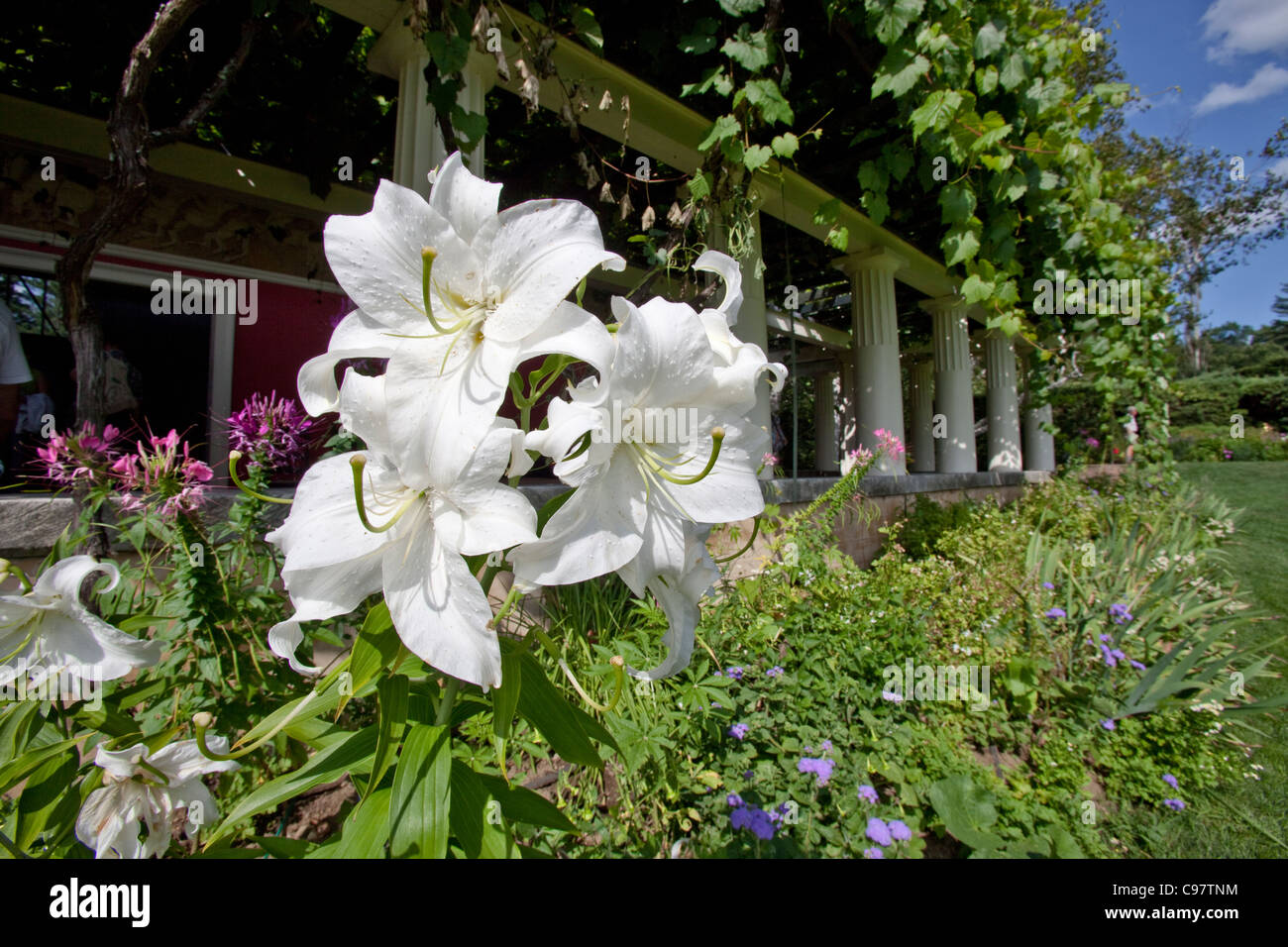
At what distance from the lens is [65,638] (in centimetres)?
72

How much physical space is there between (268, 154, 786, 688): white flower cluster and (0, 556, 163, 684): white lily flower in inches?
13.0

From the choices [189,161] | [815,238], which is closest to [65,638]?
[189,161]

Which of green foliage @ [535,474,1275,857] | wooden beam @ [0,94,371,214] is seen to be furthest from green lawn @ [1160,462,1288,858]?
wooden beam @ [0,94,371,214]

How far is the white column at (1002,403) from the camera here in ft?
24.7

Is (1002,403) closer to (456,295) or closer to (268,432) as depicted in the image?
(268,432)

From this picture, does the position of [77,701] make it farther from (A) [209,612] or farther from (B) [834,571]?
(B) [834,571]

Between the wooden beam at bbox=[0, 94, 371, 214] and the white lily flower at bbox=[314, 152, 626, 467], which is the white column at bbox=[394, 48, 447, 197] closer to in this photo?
the wooden beam at bbox=[0, 94, 371, 214]

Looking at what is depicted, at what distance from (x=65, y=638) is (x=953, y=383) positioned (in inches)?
293

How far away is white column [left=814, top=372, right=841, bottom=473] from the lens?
11922 mm

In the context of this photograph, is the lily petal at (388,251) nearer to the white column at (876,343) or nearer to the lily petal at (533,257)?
the lily petal at (533,257)

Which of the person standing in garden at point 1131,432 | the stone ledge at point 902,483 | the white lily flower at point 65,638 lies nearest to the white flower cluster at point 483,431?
the white lily flower at point 65,638

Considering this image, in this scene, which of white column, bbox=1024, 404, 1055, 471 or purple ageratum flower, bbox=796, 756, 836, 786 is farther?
white column, bbox=1024, 404, 1055, 471

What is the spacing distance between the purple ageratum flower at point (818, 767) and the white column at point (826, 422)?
34.5ft
